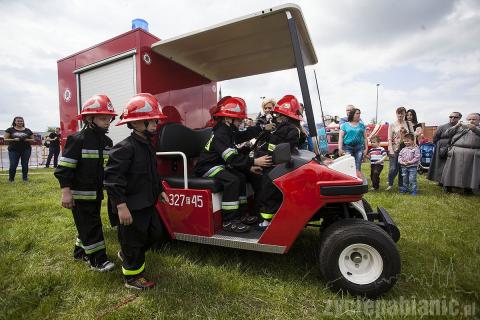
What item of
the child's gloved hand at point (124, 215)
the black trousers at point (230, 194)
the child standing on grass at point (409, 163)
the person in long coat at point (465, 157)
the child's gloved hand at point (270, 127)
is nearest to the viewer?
the child's gloved hand at point (124, 215)

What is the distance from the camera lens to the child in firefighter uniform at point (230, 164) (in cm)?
295

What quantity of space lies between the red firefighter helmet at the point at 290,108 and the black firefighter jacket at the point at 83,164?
72.2 inches

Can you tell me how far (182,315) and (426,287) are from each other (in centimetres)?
199

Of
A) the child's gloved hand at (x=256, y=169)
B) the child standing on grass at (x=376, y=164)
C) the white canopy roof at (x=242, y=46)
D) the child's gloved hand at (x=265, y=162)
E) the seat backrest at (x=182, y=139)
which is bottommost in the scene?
the child standing on grass at (x=376, y=164)

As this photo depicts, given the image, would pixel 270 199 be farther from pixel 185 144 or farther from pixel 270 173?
pixel 185 144

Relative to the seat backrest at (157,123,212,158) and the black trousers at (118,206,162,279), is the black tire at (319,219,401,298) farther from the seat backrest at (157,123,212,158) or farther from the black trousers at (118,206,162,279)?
the seat backrest at (157,123,212,158)

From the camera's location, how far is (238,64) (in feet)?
13.5

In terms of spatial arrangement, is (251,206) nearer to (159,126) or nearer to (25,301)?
(159,126)

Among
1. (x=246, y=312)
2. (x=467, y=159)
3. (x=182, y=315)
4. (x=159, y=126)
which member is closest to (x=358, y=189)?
(x=246, y=312)

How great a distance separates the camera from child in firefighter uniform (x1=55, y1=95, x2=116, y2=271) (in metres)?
2.75

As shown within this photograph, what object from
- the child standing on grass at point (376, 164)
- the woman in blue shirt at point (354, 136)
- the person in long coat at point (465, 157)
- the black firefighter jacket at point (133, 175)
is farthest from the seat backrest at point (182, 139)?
→ the person in long coat at point (465, 157)

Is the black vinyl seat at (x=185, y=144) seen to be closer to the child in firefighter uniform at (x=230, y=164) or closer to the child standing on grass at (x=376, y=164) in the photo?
the child in firefighter uniform at (x=230, y=164)

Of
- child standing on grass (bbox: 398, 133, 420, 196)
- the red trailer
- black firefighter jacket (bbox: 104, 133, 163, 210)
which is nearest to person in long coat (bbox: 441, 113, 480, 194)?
child standing on grass (bbox: 398, 133, 420, 196)

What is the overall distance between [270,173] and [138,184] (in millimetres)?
1141
